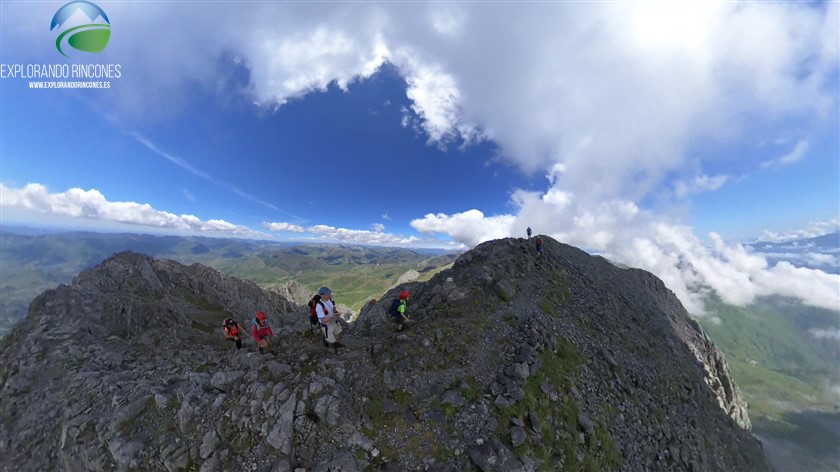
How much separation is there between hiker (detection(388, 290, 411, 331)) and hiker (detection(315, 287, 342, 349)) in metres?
4.65

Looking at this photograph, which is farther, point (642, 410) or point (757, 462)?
point (757, 462)

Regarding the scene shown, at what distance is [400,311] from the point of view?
23516 mm

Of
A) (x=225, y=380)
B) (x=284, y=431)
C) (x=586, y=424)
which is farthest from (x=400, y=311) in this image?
(x=586, y=424)

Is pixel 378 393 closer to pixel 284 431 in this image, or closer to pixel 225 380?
pixel 284 431

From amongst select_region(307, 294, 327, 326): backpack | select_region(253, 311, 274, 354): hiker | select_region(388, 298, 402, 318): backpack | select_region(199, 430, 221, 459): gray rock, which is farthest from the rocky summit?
select_region(307, 294, 327, 326): backpack

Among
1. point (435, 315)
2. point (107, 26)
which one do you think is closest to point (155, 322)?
point (435, 315)

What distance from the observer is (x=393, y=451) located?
51.4 ft

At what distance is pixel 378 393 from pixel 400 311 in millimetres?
6379

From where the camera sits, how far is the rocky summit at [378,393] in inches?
646

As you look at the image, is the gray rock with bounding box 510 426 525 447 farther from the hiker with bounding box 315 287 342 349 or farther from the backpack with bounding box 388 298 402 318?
the hiker with bounding box 315 287 342 349

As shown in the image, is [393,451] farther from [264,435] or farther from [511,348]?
[511,348]

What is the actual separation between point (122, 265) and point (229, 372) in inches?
1502

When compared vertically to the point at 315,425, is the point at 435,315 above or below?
above

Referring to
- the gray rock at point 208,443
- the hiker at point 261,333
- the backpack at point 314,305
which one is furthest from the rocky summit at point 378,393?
the backpack at point 314,305
